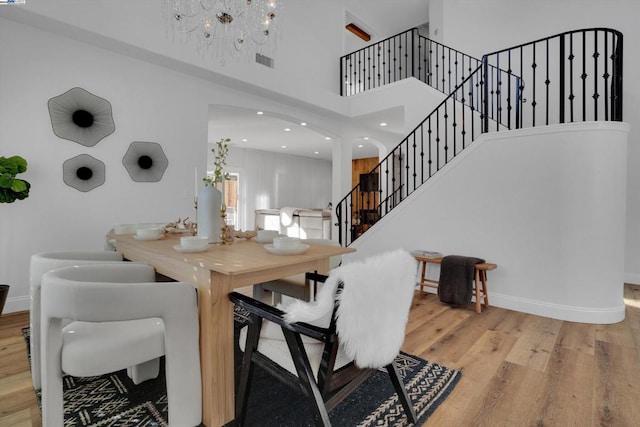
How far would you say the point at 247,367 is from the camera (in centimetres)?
145

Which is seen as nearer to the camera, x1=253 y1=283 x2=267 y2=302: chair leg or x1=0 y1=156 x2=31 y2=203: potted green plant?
x1=0 y1=156 x2=31 y2=203: potted green plant

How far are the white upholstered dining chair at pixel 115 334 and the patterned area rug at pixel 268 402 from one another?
284 mm

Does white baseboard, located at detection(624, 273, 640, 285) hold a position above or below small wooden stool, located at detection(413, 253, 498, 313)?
below

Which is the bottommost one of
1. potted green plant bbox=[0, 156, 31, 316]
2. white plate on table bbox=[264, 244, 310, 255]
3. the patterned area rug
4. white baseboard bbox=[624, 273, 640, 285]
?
the patterned area rug

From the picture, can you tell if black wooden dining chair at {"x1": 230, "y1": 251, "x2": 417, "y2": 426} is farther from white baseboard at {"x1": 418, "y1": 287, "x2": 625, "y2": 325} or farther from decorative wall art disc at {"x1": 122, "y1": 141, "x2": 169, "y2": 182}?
decorative wall art disc at {"x1": 122, "y1": 141, "x2": 169, "y2": 182}

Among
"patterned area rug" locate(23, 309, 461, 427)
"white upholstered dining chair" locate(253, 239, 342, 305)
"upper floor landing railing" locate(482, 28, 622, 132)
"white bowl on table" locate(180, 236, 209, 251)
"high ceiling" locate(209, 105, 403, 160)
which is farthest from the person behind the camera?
"high ceiling" locate(209, 105, 403, 160)

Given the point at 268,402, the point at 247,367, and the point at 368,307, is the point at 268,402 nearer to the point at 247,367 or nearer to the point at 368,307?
the point at 247,367

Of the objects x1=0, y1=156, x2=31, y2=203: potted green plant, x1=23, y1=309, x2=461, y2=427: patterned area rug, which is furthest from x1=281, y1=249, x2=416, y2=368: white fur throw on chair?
x1=0, y1=156, x2=31, y2=203: potted green plant

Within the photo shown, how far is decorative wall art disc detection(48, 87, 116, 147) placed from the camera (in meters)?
3.23

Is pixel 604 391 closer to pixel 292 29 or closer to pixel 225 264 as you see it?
pixel 225 264

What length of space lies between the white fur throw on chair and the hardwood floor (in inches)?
25.2

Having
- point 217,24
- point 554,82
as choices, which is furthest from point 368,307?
point 554,82

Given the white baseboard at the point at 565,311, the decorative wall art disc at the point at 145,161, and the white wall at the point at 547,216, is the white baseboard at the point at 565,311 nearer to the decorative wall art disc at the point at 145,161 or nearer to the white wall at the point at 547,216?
the white wall at the point at 547,216

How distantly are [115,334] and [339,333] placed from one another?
41.3 inches
